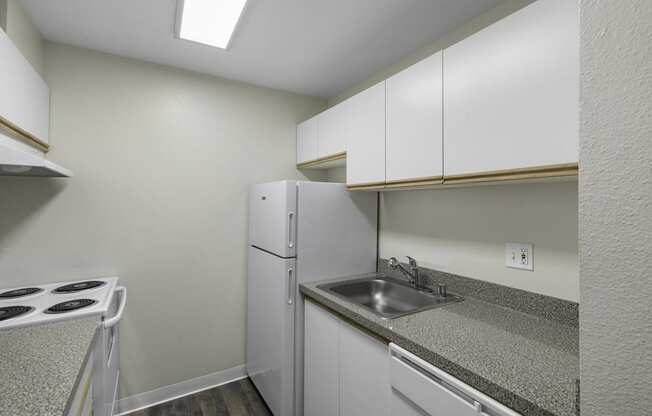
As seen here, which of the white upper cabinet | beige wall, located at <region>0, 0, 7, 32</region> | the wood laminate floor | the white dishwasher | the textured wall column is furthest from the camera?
the wood laminate floor

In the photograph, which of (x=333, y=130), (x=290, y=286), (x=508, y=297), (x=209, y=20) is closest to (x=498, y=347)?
(x=508, y=297)

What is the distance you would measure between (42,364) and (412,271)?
175 centimetres

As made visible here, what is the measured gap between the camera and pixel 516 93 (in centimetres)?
113

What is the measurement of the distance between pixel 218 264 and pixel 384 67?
1.94m

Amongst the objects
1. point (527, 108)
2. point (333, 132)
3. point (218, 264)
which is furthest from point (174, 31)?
point (527, 108)

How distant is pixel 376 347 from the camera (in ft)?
4.32

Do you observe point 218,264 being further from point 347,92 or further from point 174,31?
point 347,92

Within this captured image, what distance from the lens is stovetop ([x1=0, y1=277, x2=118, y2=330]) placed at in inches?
50.3

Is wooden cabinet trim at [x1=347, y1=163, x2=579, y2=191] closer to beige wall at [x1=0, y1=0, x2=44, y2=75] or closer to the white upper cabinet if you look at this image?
the white upper cabinet

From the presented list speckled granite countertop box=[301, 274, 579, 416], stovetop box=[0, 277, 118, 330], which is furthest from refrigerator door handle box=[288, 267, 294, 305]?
stovetop box=[0, 277, 118, 330]

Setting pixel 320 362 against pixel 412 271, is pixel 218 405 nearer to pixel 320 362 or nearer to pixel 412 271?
pixel 320 362

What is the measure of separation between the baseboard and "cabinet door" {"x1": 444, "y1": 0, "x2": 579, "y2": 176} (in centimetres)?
222

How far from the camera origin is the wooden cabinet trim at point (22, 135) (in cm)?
130

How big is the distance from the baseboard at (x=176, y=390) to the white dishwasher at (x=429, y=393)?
5.39 feet
